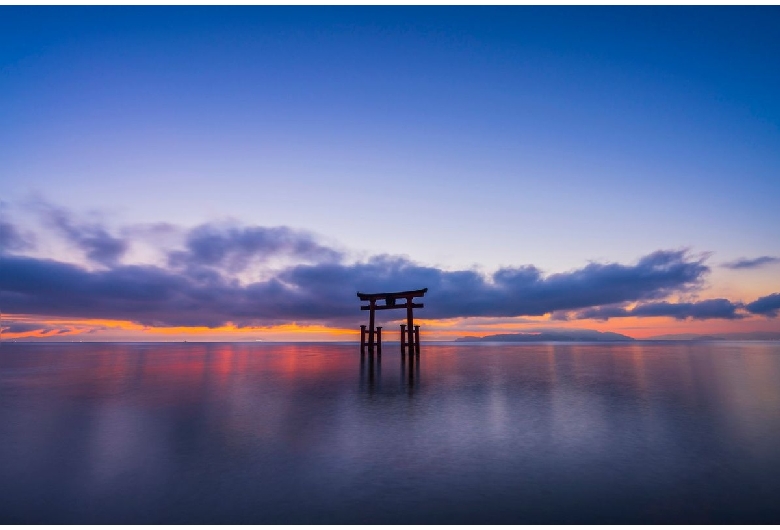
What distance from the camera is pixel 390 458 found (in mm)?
7859

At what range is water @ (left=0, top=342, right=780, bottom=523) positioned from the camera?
18.3 ft

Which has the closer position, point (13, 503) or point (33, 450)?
point (13, 503)

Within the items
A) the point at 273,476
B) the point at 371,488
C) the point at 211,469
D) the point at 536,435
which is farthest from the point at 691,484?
the point at 211,469

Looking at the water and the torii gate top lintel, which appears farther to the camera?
the torii gate top lintel

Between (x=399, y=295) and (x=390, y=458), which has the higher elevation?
(x=399, y=295)

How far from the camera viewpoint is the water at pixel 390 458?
220 inches

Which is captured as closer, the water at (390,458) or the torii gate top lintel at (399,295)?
the water at (390,458)

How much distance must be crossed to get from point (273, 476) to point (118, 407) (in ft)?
30.5

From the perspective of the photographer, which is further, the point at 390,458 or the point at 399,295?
the point at 399,295

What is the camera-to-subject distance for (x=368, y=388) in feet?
57.4

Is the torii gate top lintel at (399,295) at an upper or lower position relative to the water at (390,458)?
upper

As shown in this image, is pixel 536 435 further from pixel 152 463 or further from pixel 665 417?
pixel 152 463

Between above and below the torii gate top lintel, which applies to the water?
below

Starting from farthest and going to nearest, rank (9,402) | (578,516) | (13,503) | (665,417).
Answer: (9,402)
(665,417)
(13,503)
(578,516)
